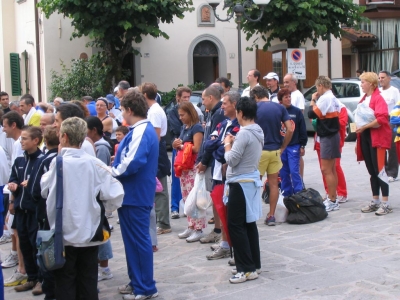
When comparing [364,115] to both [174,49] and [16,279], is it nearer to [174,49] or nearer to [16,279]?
[16,279]

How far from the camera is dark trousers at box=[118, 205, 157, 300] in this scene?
18.7ft

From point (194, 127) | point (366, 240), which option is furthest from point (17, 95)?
point (366, 240)

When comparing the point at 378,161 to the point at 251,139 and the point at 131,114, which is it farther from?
the point at 131,114

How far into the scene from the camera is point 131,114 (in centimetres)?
589

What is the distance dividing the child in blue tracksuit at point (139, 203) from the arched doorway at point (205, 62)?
1920 cm

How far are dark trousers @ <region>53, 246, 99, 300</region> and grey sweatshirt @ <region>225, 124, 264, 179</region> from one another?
1576mm

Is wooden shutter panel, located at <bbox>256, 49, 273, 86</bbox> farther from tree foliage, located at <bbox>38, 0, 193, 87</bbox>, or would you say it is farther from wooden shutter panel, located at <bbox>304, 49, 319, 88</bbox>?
tree foliage, located at <bbox>38, 0, 193, 87</bbox>

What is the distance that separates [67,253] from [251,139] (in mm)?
2047

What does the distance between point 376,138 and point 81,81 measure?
13.4 meters

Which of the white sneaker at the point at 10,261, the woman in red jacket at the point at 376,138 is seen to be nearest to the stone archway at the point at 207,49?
the woman in red jacket at the point at 376,138

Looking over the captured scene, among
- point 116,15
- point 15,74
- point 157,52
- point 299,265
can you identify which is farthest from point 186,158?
point 15,74

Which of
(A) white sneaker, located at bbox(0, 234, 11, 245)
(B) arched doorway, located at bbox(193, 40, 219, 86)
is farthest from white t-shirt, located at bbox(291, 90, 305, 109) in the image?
(B) arched doorway, located at bbox(193, 40, 219, 86)

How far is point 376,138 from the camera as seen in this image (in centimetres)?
872

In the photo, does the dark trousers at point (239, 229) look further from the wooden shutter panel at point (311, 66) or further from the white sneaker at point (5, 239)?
the wooden shutter panel at point (311, 66)
